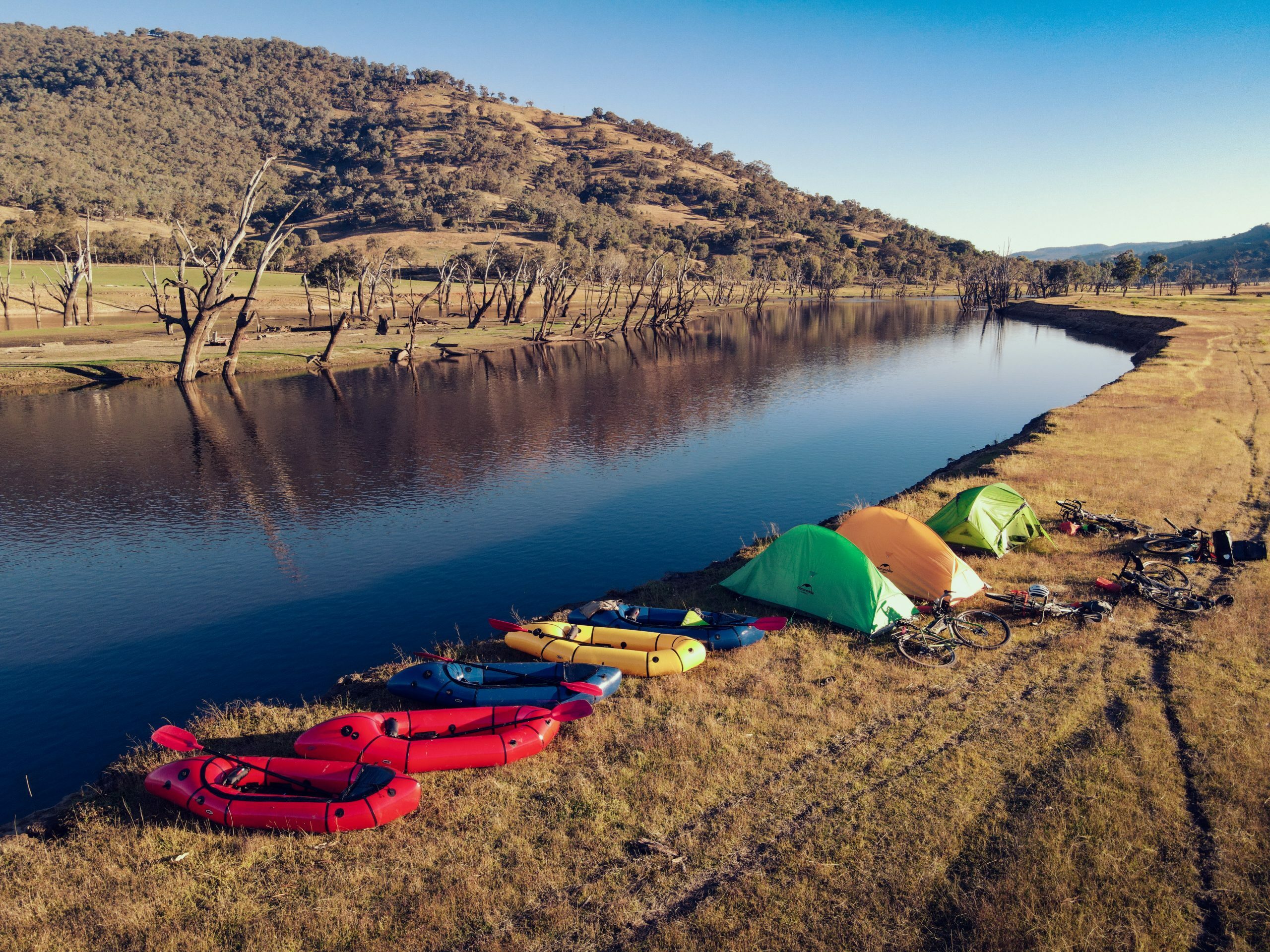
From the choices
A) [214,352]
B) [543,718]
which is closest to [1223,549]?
[543,718]

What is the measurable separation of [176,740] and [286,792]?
2702mm

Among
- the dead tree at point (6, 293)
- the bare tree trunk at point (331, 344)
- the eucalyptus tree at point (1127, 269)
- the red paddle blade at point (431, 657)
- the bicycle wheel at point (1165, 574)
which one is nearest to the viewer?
the red paddle blade at point (431, 657)

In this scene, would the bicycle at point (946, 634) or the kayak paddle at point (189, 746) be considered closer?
the kayak paddle at point (189, 746)

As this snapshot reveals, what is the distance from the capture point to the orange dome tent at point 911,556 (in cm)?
1734

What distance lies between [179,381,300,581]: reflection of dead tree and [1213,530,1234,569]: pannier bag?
90.4 ft

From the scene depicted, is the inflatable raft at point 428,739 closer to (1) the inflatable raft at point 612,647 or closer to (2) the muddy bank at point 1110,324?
(1) the inflatable raft at point 612,647

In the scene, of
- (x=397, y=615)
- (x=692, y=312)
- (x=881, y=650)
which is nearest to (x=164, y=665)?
(x=397, y=615)

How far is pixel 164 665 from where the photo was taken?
1797 cm

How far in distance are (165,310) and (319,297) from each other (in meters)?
20.9

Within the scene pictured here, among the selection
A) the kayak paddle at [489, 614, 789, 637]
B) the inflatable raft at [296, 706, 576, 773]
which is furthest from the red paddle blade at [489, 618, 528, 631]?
the inflatable raft at [296, 706, 576, 773]

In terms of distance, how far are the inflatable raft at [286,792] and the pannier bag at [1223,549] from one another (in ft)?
68.1

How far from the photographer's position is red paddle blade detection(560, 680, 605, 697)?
13.2 meters

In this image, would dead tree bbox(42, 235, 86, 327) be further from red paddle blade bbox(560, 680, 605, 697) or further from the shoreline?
red paddle blade bbox(560, 680, 605, 697)

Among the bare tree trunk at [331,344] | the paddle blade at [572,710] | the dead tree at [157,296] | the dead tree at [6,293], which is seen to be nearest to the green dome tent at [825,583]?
the paddle blade at [572,710]
